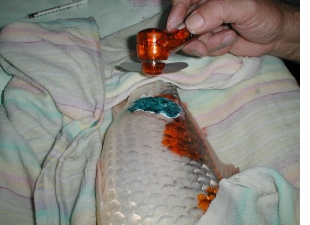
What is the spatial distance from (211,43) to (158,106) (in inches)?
8.4

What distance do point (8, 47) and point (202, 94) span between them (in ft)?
1.61

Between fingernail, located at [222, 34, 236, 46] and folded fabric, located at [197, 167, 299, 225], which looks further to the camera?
fingernail, located at [222, 34, 236, 46]

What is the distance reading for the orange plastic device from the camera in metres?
0.46

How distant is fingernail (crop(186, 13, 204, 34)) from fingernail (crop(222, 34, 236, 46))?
140mm

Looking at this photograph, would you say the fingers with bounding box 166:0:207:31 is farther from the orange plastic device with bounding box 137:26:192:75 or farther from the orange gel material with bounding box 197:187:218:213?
the orange gel material with bounding box 197:187:218:213

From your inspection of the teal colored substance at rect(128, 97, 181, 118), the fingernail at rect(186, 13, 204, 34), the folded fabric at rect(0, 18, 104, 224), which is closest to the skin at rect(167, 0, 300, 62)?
the fingernail at rect(186, 13, 204, 34)

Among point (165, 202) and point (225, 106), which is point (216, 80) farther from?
point (165, 202)

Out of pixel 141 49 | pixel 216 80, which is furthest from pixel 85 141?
pixel 216 80

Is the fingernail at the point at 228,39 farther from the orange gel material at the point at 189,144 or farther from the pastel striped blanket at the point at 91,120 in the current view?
the orange gel material at the point at 189,144

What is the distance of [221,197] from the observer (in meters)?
0.43

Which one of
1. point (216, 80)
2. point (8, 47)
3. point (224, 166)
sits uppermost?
point (8, 47)

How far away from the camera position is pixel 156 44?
460 millimetres

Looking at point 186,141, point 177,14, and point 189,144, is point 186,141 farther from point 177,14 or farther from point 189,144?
point 177,14

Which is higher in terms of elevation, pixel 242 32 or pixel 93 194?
pixel 242 32
